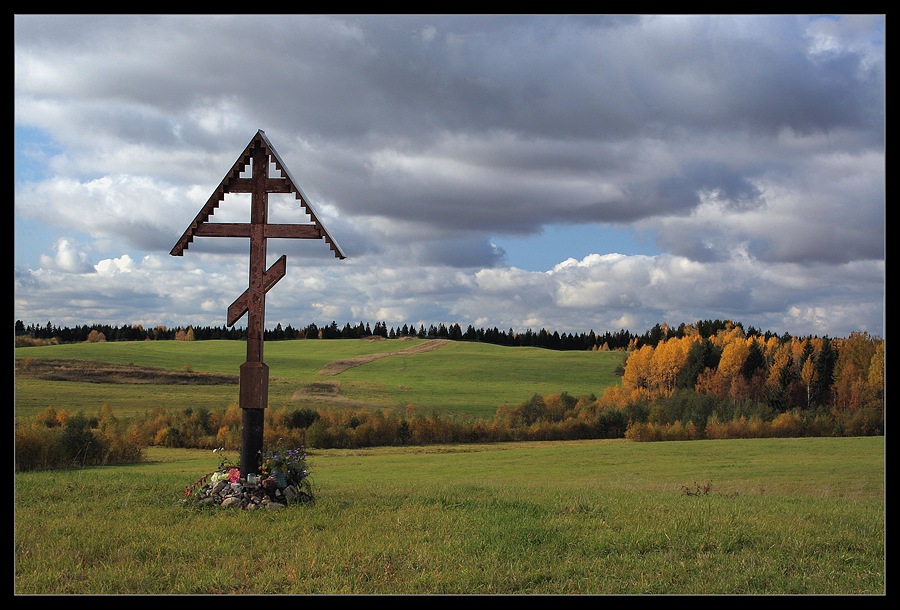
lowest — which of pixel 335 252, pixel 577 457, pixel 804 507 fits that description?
pixel 577 457

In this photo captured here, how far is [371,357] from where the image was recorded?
7444 cm

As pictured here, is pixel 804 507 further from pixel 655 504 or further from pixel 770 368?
pixel 770 368

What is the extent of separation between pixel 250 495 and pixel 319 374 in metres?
54.1

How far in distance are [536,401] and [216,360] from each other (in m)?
32.9

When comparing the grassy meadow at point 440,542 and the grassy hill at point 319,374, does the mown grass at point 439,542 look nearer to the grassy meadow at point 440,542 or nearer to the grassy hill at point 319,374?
the grassy meadow at point 440,542

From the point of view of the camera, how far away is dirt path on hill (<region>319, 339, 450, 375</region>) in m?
68.4

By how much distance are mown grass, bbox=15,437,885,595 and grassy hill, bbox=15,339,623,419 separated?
1093 inches

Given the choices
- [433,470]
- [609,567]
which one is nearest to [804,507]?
[609,567]

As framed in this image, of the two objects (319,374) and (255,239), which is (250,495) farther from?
(319,374)

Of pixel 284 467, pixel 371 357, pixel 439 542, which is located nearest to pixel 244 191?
pixel 284 467

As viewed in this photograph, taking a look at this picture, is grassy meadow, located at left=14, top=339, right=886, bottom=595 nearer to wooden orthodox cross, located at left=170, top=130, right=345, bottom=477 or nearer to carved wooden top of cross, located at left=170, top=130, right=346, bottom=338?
wooden orthodox cross, located at left=170, top=130, right=345, bottom=477

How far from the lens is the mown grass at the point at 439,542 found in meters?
7.85

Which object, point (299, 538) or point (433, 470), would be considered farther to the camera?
point (433, 470)
